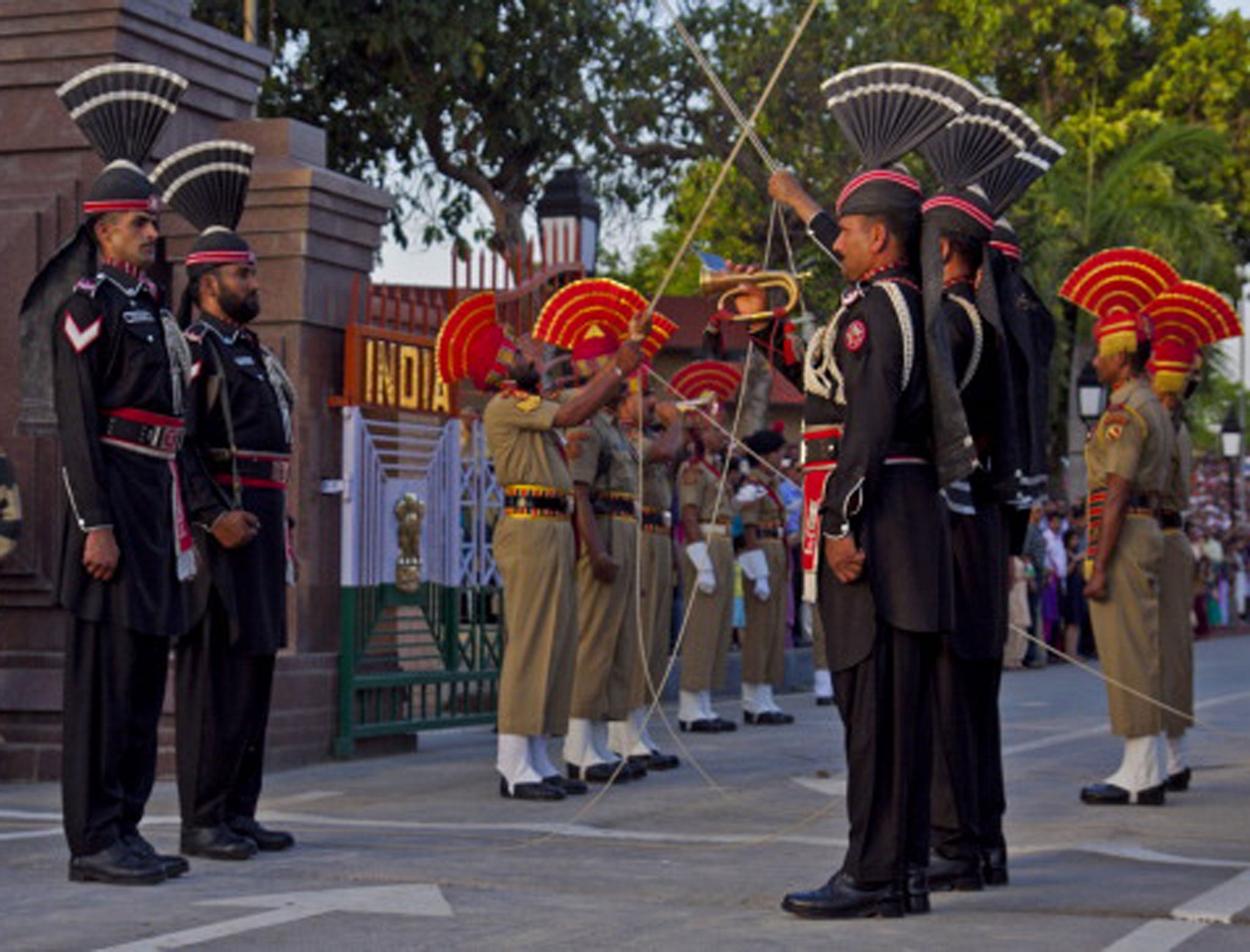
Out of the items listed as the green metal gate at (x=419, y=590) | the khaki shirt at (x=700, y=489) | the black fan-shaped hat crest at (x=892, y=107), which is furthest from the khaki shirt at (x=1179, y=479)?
the khaki shirt at (x=700, y=489)

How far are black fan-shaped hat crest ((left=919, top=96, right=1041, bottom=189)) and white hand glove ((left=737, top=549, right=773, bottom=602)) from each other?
7.90m

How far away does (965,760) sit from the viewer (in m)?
7.59

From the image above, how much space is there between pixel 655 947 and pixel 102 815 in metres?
2.18

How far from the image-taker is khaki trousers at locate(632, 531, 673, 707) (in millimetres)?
12508

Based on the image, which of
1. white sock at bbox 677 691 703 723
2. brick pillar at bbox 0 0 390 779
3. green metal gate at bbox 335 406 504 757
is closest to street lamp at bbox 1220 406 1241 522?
white sock at bbox 677 691 703 723

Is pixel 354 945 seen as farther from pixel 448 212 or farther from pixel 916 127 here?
pixel 448 212

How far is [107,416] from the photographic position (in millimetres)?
7613

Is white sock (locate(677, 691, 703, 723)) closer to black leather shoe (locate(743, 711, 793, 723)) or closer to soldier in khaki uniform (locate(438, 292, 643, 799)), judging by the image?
black leather shoe (locate(743, 711, 793, 723))

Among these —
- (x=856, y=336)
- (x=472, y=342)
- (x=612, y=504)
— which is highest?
(x=472, y=342)

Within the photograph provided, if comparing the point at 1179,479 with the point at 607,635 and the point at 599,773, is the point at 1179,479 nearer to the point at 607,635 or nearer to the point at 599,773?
the point at 607,635

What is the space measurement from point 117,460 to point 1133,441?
471cm

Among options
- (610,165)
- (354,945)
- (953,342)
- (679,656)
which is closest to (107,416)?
(354,945)

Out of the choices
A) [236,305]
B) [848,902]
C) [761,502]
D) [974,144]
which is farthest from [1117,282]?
[761,502]

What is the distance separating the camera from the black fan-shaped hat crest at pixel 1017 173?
8.59 m
